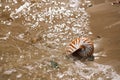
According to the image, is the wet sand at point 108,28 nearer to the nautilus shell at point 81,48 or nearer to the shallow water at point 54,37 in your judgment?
the shallow water at point 54,37

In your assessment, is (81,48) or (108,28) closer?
(81,48)

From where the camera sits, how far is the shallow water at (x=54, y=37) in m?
4.43

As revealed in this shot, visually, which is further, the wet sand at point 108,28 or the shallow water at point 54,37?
the wet sand at point 108,28

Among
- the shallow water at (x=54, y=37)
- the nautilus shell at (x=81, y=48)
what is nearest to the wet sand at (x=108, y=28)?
the shallow water at (x=54, y=37)

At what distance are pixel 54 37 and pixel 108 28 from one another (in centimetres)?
87

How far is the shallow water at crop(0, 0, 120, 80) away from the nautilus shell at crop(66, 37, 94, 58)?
0.38 feet

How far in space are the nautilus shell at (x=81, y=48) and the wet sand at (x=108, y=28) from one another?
7.9 inches

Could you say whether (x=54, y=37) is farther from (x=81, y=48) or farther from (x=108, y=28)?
(x=108, y=28)

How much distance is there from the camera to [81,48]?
4.75m

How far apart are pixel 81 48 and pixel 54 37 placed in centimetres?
71

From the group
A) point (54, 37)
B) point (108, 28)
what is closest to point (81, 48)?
point (54, 37)

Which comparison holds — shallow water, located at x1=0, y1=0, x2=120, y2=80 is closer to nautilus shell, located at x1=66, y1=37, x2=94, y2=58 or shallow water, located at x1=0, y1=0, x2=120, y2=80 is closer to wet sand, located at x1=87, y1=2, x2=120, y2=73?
wet sand, located at x1=87, y1=2, x2=120, y2=73

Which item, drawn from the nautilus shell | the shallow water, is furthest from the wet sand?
the nautilus shell

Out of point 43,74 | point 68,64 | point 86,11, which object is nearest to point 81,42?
point 68,64
